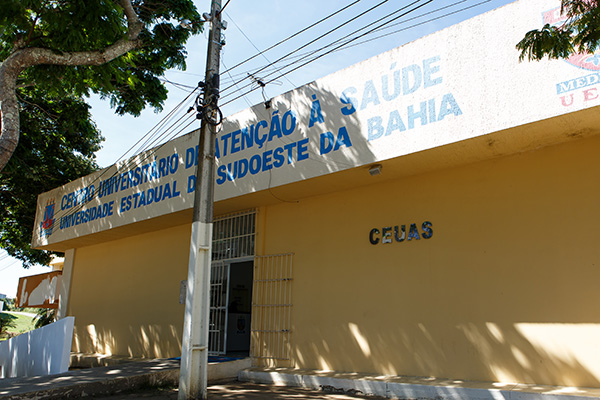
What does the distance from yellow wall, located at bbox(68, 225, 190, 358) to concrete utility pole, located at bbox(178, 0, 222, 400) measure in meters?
4.43

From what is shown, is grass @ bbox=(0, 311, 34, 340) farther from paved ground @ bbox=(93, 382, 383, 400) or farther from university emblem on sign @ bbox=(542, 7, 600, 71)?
university emblem on sign @ bbox=(542, 7, 600, 71)

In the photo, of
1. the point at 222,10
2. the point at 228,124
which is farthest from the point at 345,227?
the point at 222,10

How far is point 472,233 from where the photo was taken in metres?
6.71

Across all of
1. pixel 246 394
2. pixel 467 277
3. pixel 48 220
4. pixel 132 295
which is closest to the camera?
pixel 467 277

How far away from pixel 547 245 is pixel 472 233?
971mm

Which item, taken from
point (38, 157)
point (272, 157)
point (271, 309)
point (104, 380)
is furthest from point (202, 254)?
point (38, 157)

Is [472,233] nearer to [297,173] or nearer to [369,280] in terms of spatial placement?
[369,280]

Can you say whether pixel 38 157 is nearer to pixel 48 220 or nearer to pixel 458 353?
pixel 48 220

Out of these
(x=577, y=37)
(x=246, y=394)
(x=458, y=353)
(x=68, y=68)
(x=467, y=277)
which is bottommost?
(x=246, y=394)

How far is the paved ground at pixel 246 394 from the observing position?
676cm

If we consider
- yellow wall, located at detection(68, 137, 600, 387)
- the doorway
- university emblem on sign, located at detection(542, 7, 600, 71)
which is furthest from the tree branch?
university emblem on sign, located at detection(542, 7, 600, 71)

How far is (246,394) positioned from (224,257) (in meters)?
3.55

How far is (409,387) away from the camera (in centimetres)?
634

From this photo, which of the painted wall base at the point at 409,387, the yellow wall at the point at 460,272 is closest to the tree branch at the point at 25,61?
the yellow wall at the point at 460,272
